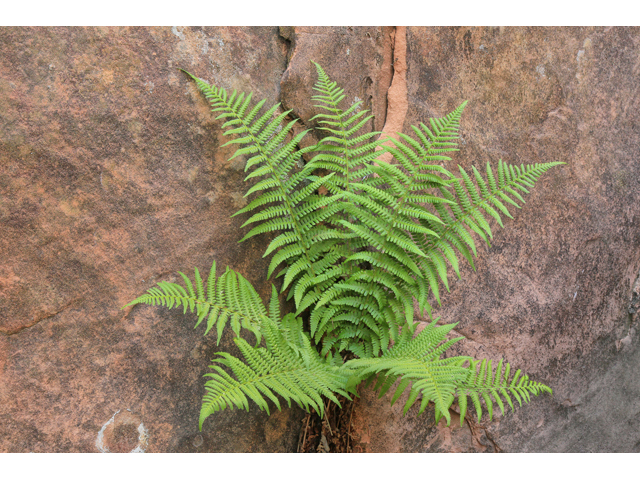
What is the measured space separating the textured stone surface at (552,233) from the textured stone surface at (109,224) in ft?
3.47

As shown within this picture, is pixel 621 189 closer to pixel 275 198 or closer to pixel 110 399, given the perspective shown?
pixel 275 198

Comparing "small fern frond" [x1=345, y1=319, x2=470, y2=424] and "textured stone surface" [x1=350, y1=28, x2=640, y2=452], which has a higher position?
"textured stone surface" [x1=350, y1=28, x2=640, y2=452]

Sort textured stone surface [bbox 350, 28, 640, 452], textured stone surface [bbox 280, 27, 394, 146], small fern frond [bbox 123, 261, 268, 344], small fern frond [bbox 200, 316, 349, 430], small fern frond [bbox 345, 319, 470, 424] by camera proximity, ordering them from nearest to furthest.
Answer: small fern frond [bbox 345, 319, 470, 424] → small fern frond [bbox 200, 316, 349, 430] → small fern frond [bbox 123, 261, 268, 344] → textured stone surface [bbox 280, 27, 394, 146] → textured stone surface [bbox 350, 28, 640, 452]

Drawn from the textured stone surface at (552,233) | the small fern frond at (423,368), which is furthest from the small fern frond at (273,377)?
the textured stone surface at (552,233)

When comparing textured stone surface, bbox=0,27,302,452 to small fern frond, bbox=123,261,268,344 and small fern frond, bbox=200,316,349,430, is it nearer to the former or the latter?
small fern frond, bbox=123,261,268,344

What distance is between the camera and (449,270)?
2656 mm

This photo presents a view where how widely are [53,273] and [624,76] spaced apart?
3.67 meters

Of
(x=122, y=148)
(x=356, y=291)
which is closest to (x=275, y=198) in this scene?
(x=356, y=291)

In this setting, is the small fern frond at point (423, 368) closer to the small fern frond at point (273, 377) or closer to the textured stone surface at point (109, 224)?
the small fern frond at point (273, 377)

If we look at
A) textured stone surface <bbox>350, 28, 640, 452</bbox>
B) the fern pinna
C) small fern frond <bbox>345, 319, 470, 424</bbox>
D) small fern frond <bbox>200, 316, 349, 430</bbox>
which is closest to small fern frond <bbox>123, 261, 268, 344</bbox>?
the fern pinna

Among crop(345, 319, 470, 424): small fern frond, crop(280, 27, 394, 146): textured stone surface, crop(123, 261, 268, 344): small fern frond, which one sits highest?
crop(280, 27, 394, 146): textured stone surface

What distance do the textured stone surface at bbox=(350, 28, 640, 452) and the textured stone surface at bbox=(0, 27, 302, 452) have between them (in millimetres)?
1059

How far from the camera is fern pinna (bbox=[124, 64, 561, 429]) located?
6.32ft

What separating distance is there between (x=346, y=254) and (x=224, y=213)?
2.08 ft
